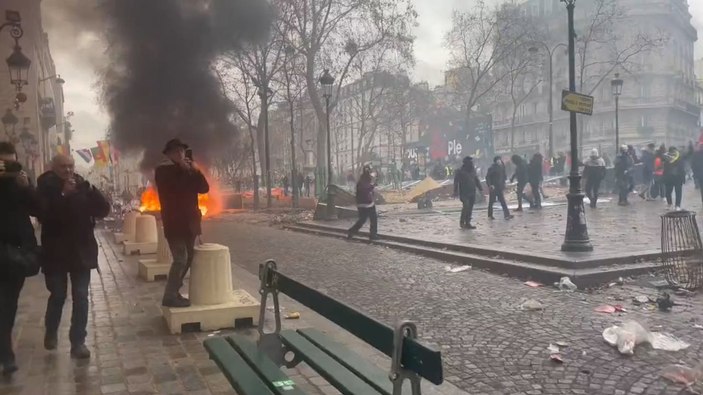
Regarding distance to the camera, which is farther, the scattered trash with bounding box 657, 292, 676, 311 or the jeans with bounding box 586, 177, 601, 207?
the jeans with bounding box 586, 177, 601, 207

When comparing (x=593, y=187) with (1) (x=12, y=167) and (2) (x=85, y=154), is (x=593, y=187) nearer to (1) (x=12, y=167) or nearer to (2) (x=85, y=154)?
(1) (x=12, y=167)

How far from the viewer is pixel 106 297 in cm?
669

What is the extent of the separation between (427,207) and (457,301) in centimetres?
1331

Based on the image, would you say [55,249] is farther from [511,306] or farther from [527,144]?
[527,144]

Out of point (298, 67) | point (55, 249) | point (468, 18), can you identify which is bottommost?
point (55, 249)

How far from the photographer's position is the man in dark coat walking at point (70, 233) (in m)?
4.27

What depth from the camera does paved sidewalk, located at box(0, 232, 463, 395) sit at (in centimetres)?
371

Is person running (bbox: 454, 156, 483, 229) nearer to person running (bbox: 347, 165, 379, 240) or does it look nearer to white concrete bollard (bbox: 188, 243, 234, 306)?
person running (bbox: 347, 165, 379, 240)

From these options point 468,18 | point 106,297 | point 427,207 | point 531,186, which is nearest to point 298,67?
Answer: point 468,18

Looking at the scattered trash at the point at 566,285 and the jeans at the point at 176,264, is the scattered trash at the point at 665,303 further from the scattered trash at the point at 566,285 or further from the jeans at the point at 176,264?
the jeans at the point at 176,264

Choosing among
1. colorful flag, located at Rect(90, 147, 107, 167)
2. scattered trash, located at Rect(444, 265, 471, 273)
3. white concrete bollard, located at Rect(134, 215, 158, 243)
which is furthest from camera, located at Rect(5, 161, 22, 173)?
colorful flag, located at Rect(90, 147, 107, 167)

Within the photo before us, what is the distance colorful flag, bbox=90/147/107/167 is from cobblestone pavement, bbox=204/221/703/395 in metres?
30.2

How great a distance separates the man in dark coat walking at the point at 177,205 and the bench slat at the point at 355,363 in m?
2.25

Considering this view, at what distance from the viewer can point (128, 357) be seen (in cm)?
436
